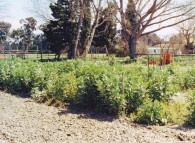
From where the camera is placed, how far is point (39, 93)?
8.06m

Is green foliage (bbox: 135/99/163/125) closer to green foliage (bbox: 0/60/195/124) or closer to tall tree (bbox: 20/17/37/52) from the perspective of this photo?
green foliage (bbox: 0/60/195/124)

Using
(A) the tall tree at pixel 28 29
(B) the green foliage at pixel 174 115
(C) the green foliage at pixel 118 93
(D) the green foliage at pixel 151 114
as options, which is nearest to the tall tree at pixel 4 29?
(A) the tall tree at pixel 28 29

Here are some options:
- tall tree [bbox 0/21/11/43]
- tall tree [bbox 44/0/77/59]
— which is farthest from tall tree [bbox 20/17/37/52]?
tall tree [bbox 44/0/77/59]

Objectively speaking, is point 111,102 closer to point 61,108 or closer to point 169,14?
point 61,108

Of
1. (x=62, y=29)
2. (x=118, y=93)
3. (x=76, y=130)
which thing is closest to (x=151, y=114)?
(x=118, y=93)

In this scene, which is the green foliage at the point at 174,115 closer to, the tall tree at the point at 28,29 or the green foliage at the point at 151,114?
the green foliage at the point at 151,114

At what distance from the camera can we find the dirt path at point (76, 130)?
4.56m

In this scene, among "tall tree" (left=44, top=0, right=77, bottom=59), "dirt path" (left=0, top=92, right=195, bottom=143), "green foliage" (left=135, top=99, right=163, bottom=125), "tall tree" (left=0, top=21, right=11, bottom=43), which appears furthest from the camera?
"tall tree" (left=0, top=21, right=11, bottom=43)

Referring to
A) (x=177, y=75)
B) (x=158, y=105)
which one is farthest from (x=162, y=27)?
(x=158, y=105)

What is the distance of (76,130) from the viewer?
496 centimetres

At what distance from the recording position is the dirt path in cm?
456

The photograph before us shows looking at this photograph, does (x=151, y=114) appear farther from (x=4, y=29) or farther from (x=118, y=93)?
(x=4, y=29)

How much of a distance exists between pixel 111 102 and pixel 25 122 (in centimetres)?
160

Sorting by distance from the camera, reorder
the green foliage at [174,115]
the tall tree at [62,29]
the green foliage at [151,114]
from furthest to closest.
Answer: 1. the tall tree at [62,29]
2. the green foliage at [174,115]
3. the green foliage at [151,114]
